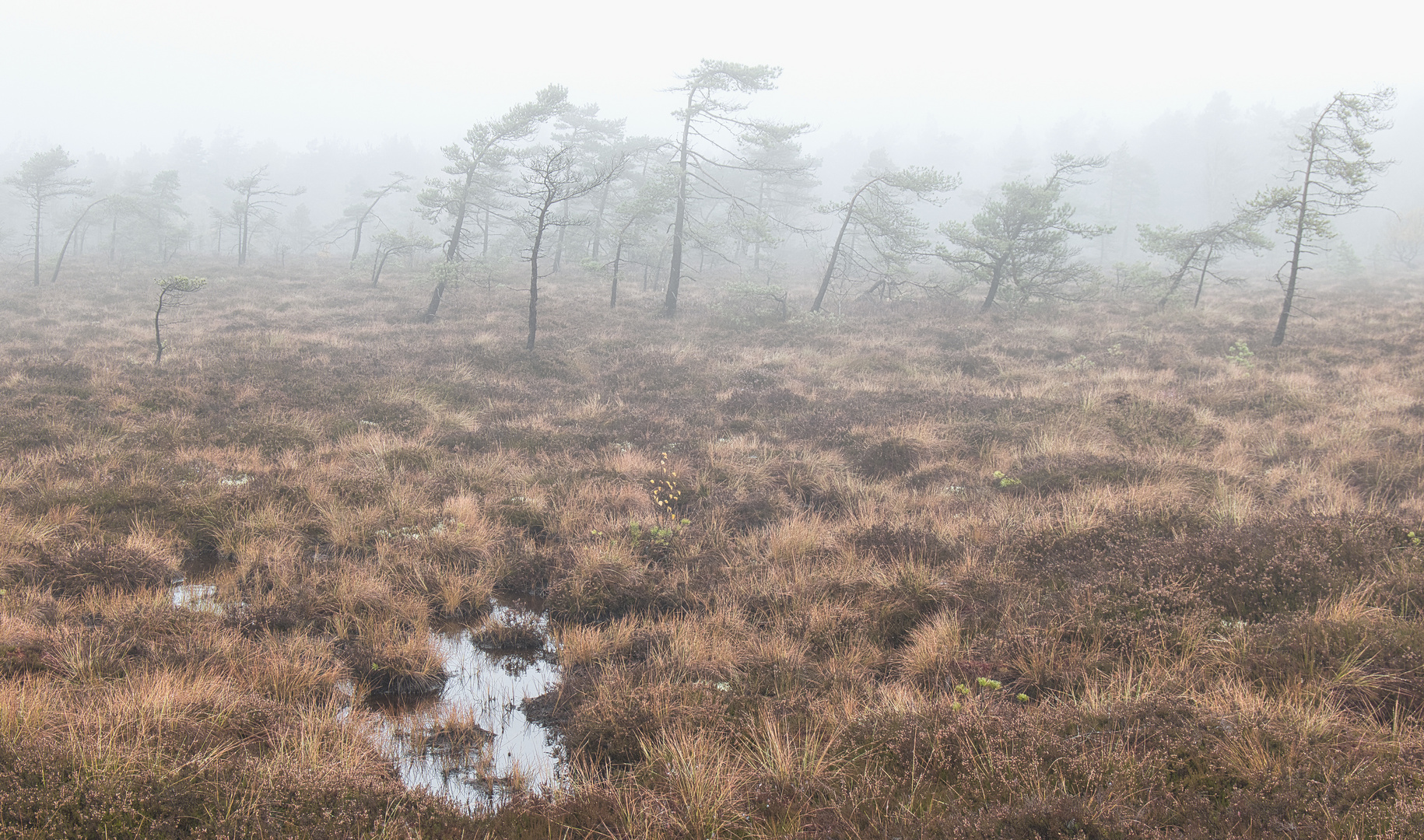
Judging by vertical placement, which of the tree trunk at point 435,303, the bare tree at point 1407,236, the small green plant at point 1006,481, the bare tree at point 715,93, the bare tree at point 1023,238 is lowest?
the small green plant at point 1006,481

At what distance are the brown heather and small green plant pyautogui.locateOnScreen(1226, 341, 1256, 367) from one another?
204cm

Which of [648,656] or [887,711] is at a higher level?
[887,711]

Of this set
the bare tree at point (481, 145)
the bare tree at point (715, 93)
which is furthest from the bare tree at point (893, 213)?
the bare tree at point (481, 145)

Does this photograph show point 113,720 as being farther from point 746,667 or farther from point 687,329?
point 687,329

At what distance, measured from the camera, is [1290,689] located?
297 centimetres

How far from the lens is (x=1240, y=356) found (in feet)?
47.2

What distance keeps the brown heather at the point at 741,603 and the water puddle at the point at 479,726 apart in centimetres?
8

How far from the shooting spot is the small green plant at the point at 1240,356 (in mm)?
13852

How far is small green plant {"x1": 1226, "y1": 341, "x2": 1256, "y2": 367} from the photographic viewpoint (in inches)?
545

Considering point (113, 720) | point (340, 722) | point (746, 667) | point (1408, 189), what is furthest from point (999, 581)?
point (1408, 189)

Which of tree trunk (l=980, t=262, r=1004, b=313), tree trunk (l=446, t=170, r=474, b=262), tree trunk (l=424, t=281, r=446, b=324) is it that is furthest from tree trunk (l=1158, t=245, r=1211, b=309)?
tree trunk (l=424, t=281, r=446, b=324)

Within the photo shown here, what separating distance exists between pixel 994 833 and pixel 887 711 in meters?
0.99

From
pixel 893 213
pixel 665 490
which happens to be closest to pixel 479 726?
pixel 665 490

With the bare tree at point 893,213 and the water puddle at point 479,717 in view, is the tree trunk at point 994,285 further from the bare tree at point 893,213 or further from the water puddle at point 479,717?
the water puddle at point 479,717
